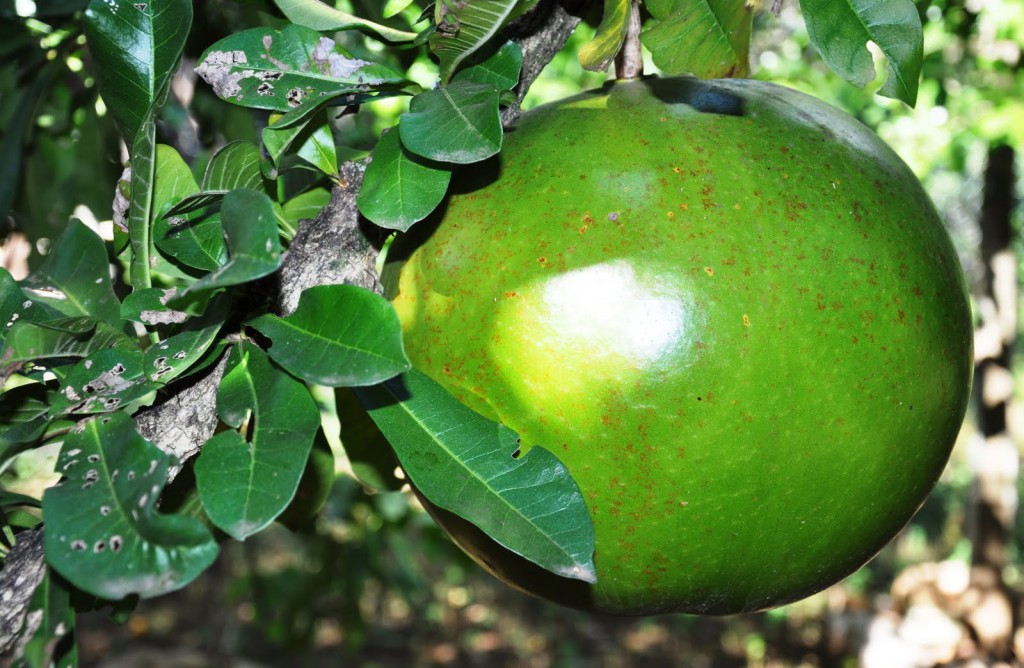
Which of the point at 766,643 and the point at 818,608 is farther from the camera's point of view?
the point at 818,608

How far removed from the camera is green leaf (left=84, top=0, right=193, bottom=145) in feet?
2.49

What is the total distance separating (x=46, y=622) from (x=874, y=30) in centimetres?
71

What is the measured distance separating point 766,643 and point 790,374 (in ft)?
19.3

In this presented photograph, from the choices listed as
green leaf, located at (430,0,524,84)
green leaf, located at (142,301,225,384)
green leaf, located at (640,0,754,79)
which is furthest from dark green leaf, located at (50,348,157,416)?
green leaf, located at (640,0,754,79)

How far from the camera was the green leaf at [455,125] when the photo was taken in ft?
2.27

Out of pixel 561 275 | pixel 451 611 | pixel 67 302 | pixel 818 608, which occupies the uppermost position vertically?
pixel 561 275

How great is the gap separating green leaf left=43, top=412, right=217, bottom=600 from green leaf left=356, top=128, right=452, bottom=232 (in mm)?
238

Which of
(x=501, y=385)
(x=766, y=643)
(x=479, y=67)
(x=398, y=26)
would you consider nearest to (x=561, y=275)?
(x=501, y=385)

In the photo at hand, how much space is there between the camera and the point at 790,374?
72cm

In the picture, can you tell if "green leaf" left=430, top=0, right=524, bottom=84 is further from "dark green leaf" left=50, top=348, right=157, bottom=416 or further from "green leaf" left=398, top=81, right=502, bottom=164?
"dark green leaf" left=50, top=348, right=157, bottom=416

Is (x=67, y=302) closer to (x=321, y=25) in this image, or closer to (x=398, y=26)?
(x=321, y=25)

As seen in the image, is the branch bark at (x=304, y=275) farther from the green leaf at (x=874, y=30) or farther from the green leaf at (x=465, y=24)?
the green leaf at (x=874, y=30)

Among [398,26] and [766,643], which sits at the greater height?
[398,26]

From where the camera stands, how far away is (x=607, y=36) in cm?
Result: 77
